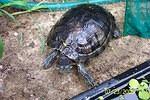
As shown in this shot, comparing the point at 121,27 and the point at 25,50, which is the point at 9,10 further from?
the point at 121,27

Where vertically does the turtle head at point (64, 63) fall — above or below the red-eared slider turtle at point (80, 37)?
below

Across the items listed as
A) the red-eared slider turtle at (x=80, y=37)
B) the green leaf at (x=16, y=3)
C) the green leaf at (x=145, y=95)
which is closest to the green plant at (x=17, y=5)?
the green leaf at (x=16, y=3)

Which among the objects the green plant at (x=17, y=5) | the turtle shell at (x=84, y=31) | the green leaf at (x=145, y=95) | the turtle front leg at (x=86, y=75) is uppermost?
the green plant at (x=17, y=5)

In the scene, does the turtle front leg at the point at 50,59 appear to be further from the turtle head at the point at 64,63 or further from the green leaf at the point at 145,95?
the green leaf at the point at 145,95

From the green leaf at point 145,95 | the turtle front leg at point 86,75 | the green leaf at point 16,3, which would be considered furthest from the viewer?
the green leaf at point 16,3

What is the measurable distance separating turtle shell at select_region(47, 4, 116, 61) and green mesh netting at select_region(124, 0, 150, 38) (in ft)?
0.48

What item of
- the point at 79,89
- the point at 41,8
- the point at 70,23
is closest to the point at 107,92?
the point at 79,89

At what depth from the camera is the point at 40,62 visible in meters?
3.04

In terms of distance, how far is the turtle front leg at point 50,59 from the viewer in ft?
9.68

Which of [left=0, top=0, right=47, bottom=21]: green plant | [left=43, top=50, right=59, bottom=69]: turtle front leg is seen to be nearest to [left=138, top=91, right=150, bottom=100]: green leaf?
[left=43, top=50, right=59, bottom=69]: turtle front leg

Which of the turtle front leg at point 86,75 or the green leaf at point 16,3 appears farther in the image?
the green leaf at point 16,3

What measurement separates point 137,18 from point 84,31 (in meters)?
0.44

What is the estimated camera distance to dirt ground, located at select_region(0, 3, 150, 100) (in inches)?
112

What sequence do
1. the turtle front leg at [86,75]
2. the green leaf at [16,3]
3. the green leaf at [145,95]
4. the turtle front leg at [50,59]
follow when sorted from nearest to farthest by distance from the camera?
the green leaf at [145,95]
the turtle front leg at [86,75]
the turtle front leg at [50,59]
the green leaf at [16,3]
